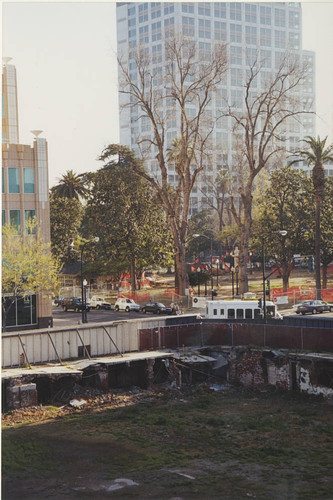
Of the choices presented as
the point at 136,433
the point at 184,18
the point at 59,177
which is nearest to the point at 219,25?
the point at 184,18

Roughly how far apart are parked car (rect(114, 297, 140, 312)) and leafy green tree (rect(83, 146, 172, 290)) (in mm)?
6612

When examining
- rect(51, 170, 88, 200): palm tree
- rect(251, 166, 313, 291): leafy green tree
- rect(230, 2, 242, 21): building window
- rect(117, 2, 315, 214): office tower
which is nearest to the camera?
rect(251, 166, 313, 291): leafy green tree

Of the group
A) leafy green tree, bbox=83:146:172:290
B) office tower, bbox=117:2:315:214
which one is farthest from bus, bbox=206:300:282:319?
office tower, bbox=117:2:315:214

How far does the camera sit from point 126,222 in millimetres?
54688

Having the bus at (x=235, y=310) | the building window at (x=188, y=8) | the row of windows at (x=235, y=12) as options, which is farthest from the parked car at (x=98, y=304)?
the building window at (x=188, y=8)

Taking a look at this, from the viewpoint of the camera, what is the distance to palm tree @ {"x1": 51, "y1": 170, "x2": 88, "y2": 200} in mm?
66625

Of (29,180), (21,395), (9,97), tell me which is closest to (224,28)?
(29,180)

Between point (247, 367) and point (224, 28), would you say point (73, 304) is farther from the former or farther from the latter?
point (224, 28)

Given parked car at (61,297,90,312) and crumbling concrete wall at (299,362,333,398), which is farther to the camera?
parked car at (61,297,90,312)

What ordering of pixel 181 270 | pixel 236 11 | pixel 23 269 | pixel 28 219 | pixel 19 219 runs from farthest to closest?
pixel 236 11 → pixel 181 270 → pixel 19 219 → pixel 28 219 → pixel 23 269

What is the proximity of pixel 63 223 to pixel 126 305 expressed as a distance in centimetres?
1535

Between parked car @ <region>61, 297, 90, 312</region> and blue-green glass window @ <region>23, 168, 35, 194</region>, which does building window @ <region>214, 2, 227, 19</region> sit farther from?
blue-green glass window @ <region>23, 168, 35, 194</region>

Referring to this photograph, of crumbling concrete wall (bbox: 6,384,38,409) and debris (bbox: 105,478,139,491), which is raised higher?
crumbling concrete wall (bbox: 6,384,38,409)

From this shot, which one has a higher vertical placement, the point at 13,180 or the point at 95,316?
the point at 13,180
